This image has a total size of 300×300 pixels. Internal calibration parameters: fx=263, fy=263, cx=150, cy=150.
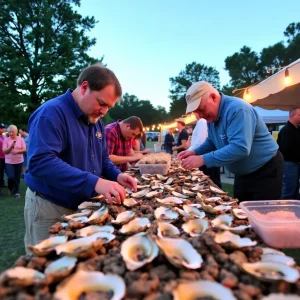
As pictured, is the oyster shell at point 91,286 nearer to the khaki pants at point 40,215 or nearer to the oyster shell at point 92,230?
the oyster shell at point 92,230

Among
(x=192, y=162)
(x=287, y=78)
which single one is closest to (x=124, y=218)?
(x=192, y=162)

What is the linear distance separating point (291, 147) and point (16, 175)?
5.54 metres

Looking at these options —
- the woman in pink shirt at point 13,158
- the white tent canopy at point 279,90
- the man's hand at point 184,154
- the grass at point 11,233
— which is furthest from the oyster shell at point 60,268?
the woman in pink shirt at point 13,158

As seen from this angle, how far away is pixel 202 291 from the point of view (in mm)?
625

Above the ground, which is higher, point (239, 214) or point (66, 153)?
point (66, 153)

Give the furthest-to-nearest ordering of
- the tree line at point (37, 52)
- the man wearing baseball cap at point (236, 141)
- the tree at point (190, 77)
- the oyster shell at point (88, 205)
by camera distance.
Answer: the tree at point (190, 77), the tree line at point (37, 52), the man wearing baseball cap at point (236, 141), the oyster shell at point (88, 205)

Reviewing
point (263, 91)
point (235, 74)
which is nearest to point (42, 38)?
point (263, 91)

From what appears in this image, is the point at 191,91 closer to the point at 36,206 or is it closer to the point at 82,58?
the point at 36,206

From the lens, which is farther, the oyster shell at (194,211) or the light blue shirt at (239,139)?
the light blue shirt at (239,139)

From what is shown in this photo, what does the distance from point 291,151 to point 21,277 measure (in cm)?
401

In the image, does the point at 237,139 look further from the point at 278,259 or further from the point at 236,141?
the point at 278,259

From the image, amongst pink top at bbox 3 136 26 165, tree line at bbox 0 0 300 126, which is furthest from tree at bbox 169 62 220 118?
pink top at bbox 3 136 26 165

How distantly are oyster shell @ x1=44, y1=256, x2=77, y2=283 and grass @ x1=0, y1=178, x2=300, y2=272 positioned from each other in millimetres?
2233

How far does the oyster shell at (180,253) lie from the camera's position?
2.41ft
